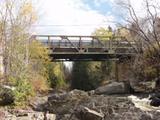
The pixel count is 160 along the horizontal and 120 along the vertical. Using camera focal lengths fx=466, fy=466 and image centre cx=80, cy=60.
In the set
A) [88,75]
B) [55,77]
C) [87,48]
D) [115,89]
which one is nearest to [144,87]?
[115,89]

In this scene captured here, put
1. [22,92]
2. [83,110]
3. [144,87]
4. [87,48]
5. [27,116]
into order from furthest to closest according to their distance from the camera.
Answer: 1. [87,48]
2. [144,87]
3. [22,92]
4. [83,110]
5. [27,116]

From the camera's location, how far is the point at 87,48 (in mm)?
56969

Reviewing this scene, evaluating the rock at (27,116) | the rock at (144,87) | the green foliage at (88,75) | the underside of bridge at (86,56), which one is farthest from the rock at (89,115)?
the green foliage at (88,75)

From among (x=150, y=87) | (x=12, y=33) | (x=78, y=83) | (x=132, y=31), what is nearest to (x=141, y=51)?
(x=132, y=31)

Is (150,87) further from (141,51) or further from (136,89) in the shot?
(141,51)

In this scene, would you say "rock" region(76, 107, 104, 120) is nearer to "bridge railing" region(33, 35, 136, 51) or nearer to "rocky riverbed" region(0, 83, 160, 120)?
"rocky riverbed" region(0, 83, 160, 120)

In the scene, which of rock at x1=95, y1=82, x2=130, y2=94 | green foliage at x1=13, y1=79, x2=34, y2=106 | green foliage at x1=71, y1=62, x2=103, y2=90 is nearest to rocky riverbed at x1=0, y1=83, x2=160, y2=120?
green foliage at x1=13, y1=79, x2=34, y2=106

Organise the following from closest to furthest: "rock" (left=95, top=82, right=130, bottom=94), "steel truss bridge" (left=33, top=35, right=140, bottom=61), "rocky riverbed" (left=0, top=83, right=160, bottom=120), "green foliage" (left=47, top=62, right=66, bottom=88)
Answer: "rocky riverbed" (left=0, top=83, right=160, bottom=120) < "rock" (left=95, top=82, right=130, bottom=94) < "steel truss bridge" (left=33, top=35, right=140, bottom=61) < "green foliage" (left=47, top=62, right=66, bottom=88)

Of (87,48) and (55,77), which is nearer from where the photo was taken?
(87,48)

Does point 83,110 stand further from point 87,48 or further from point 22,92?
point 87,48

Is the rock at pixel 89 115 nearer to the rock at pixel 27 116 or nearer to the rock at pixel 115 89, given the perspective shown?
the rock at pixel 27 116

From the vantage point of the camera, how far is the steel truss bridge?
185ft

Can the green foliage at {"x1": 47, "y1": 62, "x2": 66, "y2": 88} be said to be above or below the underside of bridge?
below

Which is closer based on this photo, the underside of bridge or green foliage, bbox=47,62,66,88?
the underside of bridge
